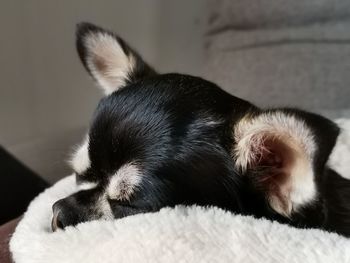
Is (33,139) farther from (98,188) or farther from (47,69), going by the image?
(98,188)

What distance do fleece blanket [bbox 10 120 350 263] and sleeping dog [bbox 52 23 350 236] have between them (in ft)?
0.24

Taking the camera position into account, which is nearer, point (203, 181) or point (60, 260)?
point (60, 260)

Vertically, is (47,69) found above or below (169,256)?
below

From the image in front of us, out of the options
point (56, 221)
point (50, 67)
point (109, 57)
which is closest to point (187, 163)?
point (56, 221)

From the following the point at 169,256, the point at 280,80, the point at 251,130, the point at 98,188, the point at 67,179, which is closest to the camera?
the point at 169,256

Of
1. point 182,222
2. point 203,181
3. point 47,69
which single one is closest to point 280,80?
point 47,69

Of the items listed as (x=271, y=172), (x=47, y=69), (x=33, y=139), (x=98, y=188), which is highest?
(x=271, y=172)

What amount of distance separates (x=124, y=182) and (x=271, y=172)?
0.25 m

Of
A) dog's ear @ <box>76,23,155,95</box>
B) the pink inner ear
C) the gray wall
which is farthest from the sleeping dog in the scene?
the gray wall

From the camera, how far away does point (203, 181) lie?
101 centimetres

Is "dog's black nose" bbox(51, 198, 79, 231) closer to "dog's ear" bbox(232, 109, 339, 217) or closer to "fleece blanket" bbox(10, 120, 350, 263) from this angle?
"fleece blanket" bbox(10, 120, 350, 263)

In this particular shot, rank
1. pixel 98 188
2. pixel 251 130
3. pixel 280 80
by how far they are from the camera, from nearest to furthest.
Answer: pixel 251 130, pixel 98 188, pixel 280 80

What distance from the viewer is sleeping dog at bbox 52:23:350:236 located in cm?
96

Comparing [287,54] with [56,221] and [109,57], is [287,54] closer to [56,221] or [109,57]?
[109,57]
